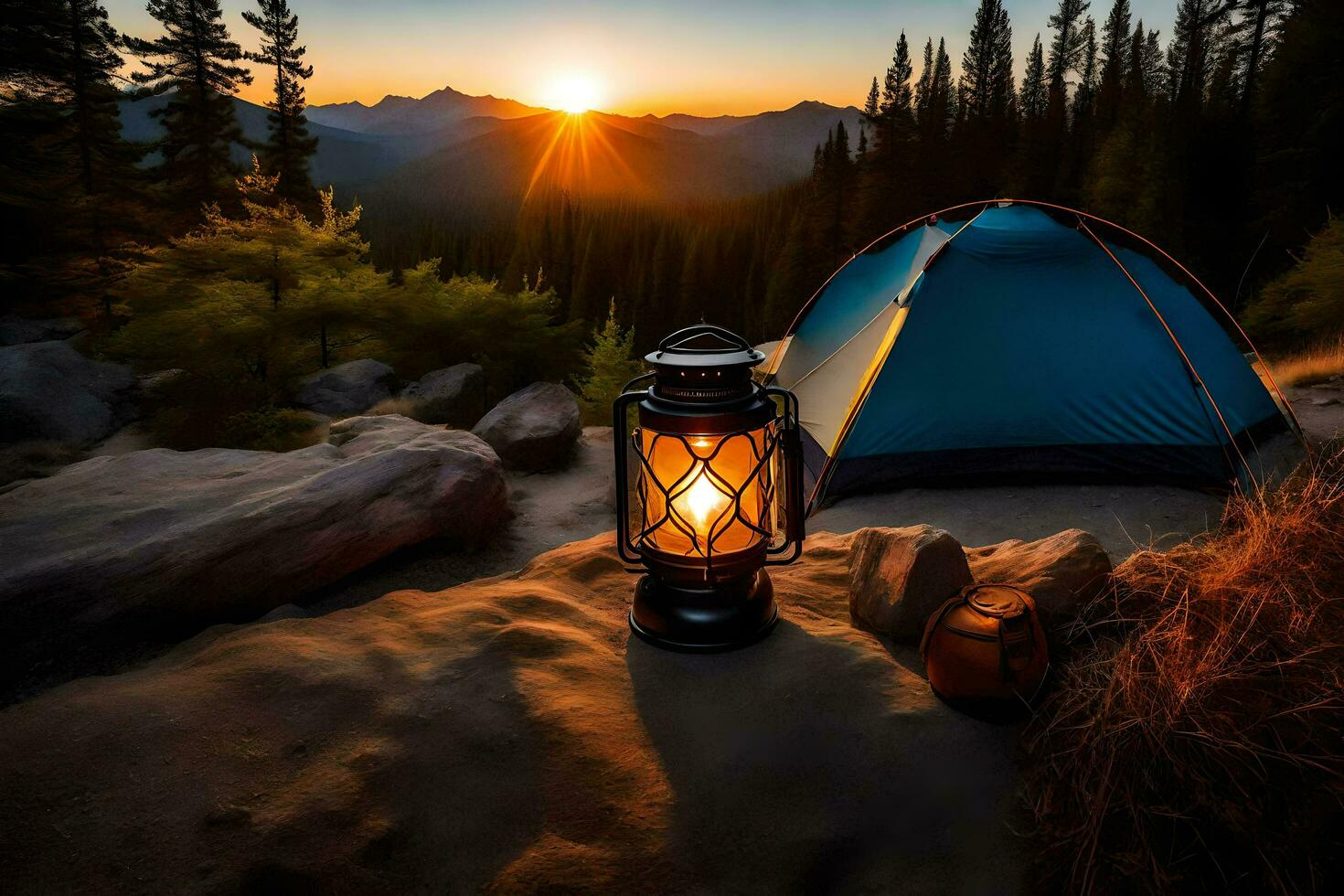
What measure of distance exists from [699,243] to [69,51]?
37.8m

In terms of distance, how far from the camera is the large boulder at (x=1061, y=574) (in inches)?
94.1

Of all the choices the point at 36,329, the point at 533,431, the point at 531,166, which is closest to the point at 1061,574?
the point at 533,431

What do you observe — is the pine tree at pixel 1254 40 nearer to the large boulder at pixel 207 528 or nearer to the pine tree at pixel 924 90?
the pine tree at pixel 924 90

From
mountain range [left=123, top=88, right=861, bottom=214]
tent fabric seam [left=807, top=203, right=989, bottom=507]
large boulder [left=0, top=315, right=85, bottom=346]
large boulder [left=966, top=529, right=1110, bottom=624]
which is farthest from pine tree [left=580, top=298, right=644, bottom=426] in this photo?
mountain range [left=123, top=88, right=861, bottom=214]

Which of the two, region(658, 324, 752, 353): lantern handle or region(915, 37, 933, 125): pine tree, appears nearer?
region(658, 324, 752, 353): lantern handle

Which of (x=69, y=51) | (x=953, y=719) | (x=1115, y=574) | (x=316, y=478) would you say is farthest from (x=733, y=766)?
(x=69, y=51)

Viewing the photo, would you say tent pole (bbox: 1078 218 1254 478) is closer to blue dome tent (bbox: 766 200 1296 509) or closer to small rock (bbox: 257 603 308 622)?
blue dome tent (bbox: 766 200 1296 509)

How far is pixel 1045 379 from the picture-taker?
602 cm

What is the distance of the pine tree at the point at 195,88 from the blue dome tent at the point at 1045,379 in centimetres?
2296

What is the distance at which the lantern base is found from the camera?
2.54 m

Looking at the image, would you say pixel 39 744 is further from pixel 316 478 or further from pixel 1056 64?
pixel 1056 64

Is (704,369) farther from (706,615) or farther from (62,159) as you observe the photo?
(62,159)

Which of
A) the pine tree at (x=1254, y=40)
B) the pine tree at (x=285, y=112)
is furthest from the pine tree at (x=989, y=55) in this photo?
the pine tree at (x=285, y=112)

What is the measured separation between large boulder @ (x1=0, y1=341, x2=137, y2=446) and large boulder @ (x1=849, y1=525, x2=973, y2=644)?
9.90 metres
